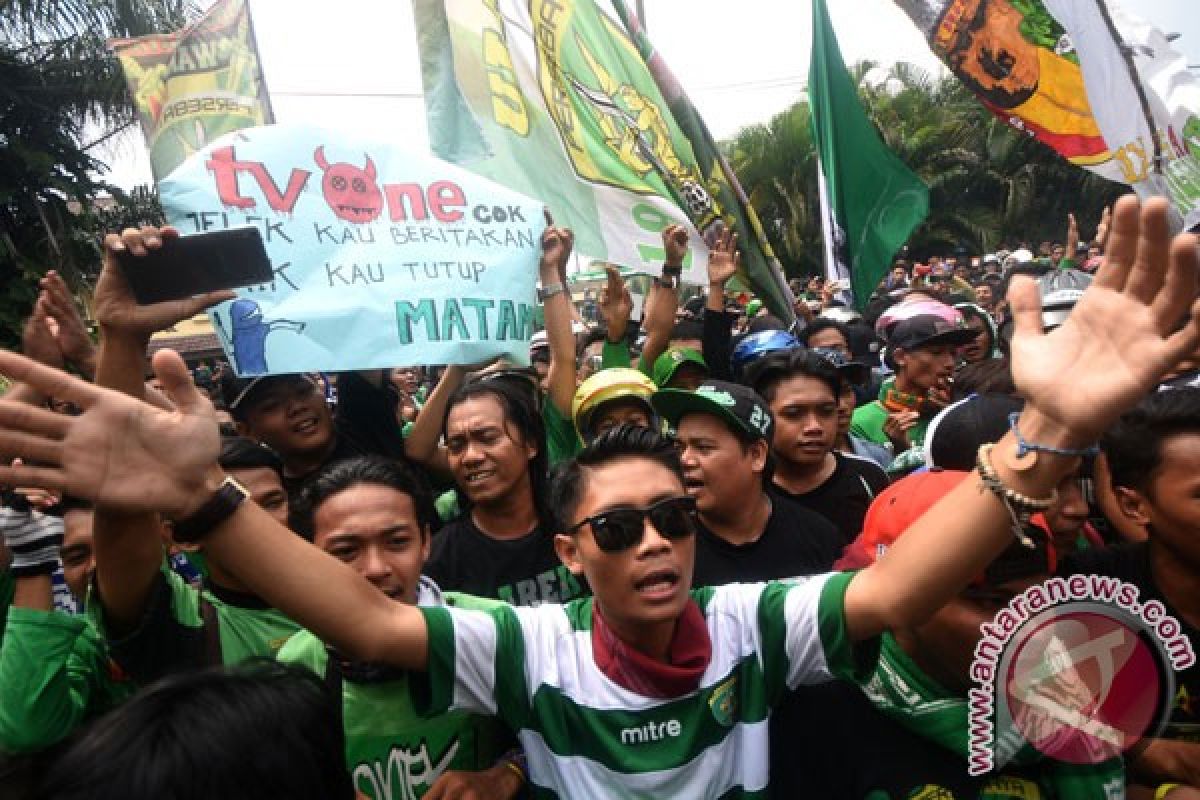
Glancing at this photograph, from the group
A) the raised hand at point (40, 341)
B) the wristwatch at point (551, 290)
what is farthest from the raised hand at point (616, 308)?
the raised hand at point (40, 341)

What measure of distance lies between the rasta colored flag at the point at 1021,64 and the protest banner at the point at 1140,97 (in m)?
0.15

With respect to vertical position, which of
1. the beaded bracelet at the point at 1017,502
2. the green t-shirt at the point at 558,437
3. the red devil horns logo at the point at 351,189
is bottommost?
the green t-shirt at the point at 558,437

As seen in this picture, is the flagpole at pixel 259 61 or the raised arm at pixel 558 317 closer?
the raised arm at pixel 558 317

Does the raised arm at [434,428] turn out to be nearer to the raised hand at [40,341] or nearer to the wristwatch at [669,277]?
the wristwatch at [669,277]

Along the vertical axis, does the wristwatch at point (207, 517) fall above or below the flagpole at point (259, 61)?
below

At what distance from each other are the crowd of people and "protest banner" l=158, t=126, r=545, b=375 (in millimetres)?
474

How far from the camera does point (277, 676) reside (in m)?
1.27

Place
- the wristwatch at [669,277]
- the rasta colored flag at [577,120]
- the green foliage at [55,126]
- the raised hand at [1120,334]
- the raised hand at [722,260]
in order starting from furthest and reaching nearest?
the green foliage at [55,126]
the raised hand at [722,260]
the wristwatch at [669,277]
the rasta colored flag at [577,120]
the raised hand at [1120,334]

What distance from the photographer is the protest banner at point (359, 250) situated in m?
2.74

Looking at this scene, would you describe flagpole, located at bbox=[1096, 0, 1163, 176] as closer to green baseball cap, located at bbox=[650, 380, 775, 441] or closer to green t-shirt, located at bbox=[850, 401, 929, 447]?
green t-shirt, located at bbox=[850, 401, 929, 447]

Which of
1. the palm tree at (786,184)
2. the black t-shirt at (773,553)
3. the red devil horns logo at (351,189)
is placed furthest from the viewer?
the palm tree at (786,184)

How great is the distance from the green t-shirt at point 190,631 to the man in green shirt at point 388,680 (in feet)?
0.57

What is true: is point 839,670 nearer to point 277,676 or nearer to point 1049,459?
point 1049,459

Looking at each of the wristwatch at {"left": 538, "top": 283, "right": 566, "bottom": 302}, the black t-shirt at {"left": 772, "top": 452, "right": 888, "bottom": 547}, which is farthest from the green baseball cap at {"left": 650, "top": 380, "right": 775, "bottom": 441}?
the wristwatch at {"left": 538, "top": 283, "right": 566, "bottom": 302}
